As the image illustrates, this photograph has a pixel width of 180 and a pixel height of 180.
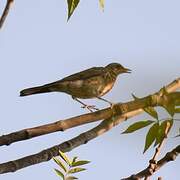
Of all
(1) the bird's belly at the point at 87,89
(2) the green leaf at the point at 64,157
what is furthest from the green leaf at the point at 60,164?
(1) the bird's belly at the point at 87,89

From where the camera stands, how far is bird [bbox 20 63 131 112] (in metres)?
3.57

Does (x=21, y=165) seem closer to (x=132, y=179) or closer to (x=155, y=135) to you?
(x=132, y=179)

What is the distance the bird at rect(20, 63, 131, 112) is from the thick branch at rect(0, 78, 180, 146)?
1.43m

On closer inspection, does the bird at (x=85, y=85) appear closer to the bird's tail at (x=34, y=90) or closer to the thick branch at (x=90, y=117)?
the bird's tail at (x=34, y=90)

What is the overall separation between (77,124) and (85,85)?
246 cm

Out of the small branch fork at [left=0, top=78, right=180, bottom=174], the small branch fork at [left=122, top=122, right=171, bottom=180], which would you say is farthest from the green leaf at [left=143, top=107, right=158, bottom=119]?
the small branch fork at [left=122, top=122, right=171, bottom=180]

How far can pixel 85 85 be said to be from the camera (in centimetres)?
423

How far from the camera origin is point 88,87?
4199mm

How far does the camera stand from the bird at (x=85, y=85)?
3.57 m

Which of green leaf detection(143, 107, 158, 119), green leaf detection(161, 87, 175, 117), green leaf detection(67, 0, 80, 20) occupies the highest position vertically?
green leaf detection(67, 0, 80, 20)

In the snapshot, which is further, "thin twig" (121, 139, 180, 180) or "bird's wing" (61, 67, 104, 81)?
"bird's wing" (61, 67, 104, 81)

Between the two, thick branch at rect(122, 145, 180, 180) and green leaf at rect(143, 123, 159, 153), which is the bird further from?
thick branch at rect(122, 145, 180, 180)

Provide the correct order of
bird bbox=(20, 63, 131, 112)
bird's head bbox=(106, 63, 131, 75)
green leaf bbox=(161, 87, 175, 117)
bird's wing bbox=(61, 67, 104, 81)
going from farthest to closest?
bird's head bbox=(106, 63, 131, 75)
bird's wing bbox=(61, 67, 104, 81)
bird bbox=(20, 63, 131, 112)
green leaf bbox=(161, 87, 175, 117)

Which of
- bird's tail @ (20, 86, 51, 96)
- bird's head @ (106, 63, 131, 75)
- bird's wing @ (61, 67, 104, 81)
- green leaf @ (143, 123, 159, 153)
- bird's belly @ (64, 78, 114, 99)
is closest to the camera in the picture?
green leaf @ (143, 123, 159, 153)
